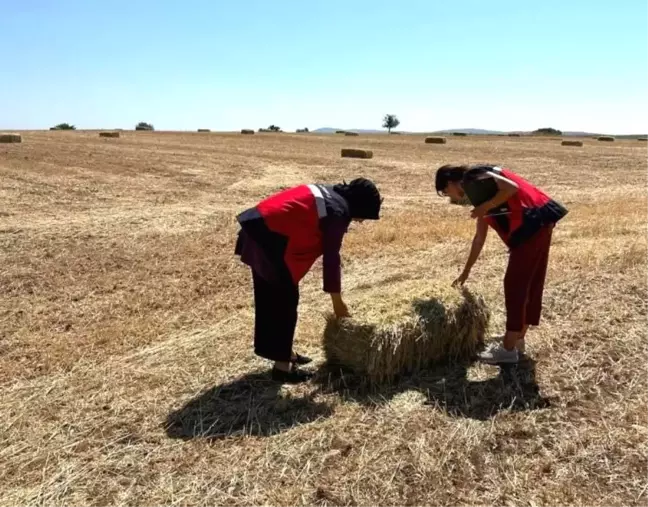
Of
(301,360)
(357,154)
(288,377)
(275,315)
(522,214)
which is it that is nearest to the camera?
(522,214)

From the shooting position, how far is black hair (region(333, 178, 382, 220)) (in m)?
4.17

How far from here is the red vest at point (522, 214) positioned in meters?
4.36

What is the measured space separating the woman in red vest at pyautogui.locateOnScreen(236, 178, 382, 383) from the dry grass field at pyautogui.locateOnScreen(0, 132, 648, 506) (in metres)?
0.70

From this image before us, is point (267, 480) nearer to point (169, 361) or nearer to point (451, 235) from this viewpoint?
point (169, 361)

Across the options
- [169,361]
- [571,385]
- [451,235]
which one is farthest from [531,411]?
[451,235]

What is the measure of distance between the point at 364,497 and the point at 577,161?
74.6 feet

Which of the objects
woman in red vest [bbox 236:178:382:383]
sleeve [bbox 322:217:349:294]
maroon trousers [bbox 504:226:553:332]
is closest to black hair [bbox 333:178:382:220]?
woman in red vest [bbox 236:178:382:383]

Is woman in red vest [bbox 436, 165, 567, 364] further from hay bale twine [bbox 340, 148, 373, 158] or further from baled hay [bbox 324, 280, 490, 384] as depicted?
hay bale twine [bbox 340, 148, 373, 158]

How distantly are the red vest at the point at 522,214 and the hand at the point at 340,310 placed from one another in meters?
1.24

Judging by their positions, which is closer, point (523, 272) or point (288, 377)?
point (523, 272)

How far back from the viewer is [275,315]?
14.7 feet

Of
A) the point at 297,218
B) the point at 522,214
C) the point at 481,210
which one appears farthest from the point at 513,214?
the point at 297,218

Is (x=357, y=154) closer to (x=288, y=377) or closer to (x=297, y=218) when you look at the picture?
(x=288, y=377)

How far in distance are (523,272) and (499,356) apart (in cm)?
69
